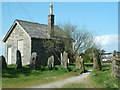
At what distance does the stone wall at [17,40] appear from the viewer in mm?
27513

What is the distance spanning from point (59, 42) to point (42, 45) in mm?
2566

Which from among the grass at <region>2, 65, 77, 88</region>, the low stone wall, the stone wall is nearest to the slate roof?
the stone wall

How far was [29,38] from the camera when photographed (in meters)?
27.3

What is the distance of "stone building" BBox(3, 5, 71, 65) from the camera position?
90.3ft

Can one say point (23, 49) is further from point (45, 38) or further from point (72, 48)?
point (72, 48)

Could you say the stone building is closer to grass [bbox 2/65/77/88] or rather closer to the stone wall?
the stone wall

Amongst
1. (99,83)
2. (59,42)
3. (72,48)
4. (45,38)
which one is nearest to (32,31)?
(45,38)

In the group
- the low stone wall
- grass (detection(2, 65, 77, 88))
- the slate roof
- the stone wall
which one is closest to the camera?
grass (detection(2, 65, 77, 88))

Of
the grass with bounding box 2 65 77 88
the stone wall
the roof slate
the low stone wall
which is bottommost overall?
the grass with bounding box 2 65 77 88

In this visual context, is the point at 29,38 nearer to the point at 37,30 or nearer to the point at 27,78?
the point at 37,30

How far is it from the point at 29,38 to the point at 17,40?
3563mm

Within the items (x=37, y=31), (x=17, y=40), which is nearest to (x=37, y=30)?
(x=37, y=31)

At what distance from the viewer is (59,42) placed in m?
29.0

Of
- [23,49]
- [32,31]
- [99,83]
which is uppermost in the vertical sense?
[32,31]
